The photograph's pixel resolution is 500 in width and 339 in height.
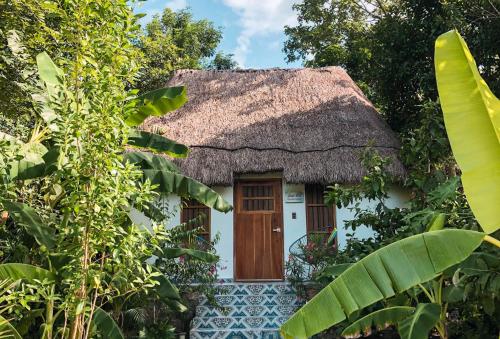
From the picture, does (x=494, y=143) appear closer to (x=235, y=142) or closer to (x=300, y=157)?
(x=300, y=157)

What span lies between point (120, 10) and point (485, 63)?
7.46 m

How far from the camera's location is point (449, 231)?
278 cm

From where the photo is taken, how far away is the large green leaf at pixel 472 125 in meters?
2.56

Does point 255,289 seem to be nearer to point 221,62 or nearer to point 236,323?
point 236,323

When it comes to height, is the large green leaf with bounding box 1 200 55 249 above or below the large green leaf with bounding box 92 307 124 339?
above

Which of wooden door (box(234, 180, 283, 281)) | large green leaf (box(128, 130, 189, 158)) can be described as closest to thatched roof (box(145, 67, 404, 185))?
wooden door (box(234, 180, 283, 281))

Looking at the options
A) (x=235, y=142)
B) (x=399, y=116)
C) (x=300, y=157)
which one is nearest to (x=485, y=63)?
(x=399, y=116)

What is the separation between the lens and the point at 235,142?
9.21 meters

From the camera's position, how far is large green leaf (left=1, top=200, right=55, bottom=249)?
3.83 meters

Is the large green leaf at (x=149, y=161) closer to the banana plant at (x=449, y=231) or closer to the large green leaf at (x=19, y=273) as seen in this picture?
the large green leaf at (x=19, y=273)

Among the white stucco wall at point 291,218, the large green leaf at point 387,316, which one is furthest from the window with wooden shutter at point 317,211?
the large green leaf at point 387,316

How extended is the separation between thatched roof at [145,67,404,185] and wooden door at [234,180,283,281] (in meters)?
0.66

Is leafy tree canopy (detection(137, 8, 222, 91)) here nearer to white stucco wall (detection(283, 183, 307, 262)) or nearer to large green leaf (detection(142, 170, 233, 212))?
white stucco wall (detection(283, 183, 307, 262))

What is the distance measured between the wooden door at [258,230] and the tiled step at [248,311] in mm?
1778
